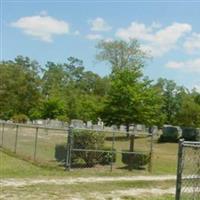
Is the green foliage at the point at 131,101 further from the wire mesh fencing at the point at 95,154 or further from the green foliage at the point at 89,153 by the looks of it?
the green foliage at the point at 89,153

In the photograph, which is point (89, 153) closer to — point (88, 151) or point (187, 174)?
point (88, 151)

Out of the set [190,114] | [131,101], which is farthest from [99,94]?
[131,101]

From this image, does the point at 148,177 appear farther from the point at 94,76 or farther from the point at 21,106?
the point at 94,76

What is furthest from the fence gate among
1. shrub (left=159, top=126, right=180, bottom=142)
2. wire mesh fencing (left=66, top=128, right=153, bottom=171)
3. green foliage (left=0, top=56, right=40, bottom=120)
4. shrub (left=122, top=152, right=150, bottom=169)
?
green foliage (left=0, top=56, right=40, bottom=120)

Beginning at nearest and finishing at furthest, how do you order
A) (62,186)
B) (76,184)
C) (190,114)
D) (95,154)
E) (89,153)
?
1. (62,186)
2. (76,184)
3. (89,153)
4. (95,154)
5. (190,114)

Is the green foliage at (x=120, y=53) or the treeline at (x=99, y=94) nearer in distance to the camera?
the treeline at (x=99, y=94)

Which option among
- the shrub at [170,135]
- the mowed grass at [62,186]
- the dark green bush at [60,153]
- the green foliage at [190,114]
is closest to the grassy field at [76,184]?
the mowed grass at [62,186]

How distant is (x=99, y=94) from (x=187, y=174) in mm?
85024

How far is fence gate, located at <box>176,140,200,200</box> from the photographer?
7785 millimetres

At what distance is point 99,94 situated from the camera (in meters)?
94.9

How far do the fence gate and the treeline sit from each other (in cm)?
1742

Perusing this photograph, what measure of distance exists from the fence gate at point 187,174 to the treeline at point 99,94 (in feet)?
57.2

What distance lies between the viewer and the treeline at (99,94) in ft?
97.3

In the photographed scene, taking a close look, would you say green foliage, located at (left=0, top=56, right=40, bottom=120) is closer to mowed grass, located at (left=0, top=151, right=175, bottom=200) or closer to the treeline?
the treeline
